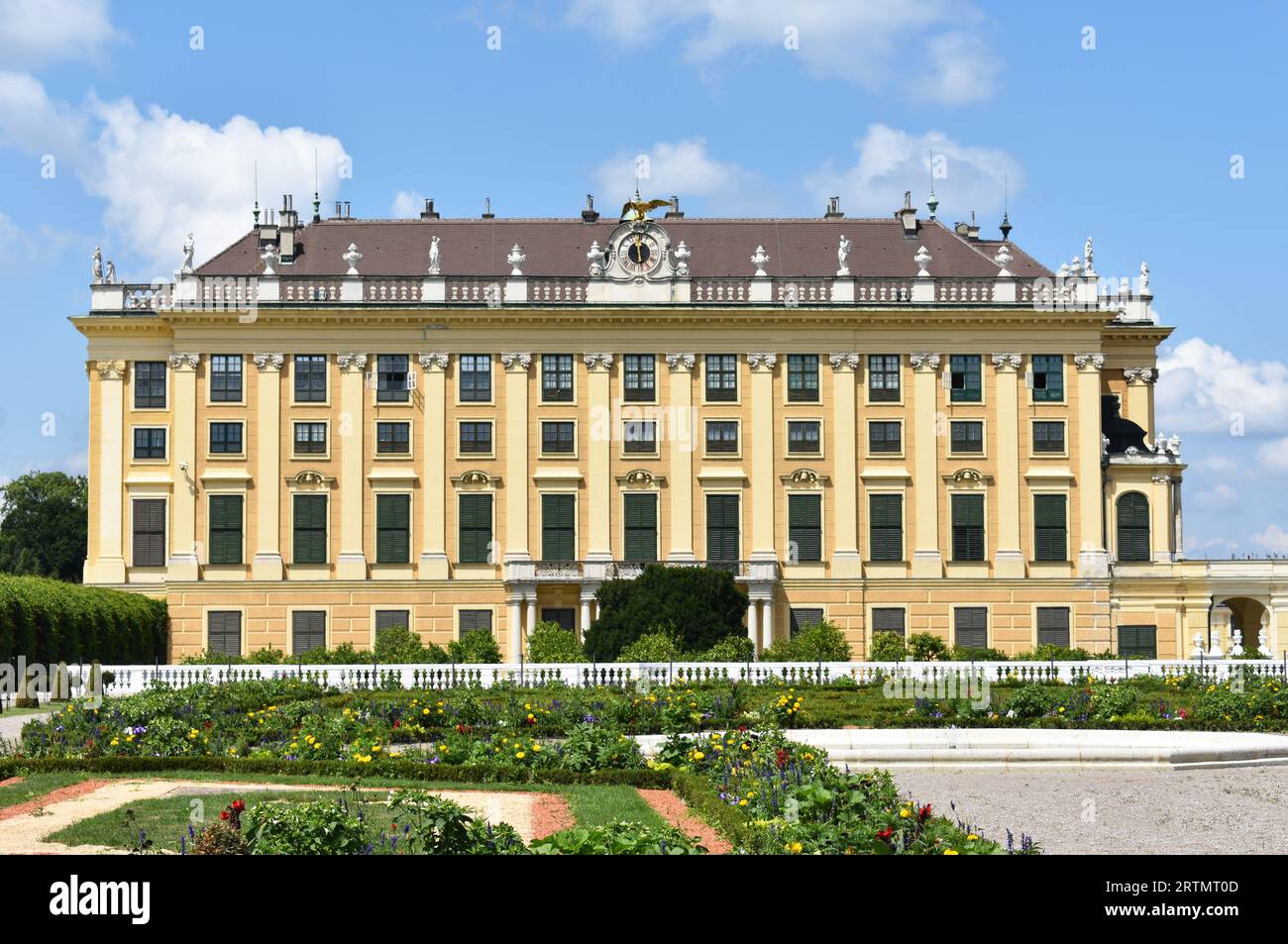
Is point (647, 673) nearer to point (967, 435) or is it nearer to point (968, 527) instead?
point (968, 527)

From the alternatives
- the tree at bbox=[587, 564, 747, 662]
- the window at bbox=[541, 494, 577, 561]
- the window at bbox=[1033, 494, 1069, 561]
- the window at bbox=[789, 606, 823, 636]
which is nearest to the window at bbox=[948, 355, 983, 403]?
the window at bbox=[1033, 494, 1069, 561]

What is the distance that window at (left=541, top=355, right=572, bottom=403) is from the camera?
59.4 metres

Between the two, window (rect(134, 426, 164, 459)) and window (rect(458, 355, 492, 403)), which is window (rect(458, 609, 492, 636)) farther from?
window (rect(134, 426, 164, 459))

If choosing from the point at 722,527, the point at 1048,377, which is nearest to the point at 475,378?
the point at 722,527

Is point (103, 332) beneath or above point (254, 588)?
above

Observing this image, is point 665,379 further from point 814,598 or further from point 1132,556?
point 1132,556

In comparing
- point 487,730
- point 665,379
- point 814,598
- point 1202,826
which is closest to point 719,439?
point 665,379

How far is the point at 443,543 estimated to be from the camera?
5866 centimetres

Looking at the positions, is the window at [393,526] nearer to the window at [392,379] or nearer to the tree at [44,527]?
the window at [392,379]

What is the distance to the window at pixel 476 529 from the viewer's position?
58688 mm

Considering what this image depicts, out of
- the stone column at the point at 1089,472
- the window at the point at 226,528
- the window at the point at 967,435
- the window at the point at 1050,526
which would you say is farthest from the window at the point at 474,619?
the stone column at the point at 1089,472

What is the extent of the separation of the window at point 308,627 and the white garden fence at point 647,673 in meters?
17.5

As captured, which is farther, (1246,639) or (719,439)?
(1246,639)

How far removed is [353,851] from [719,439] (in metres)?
46.7
